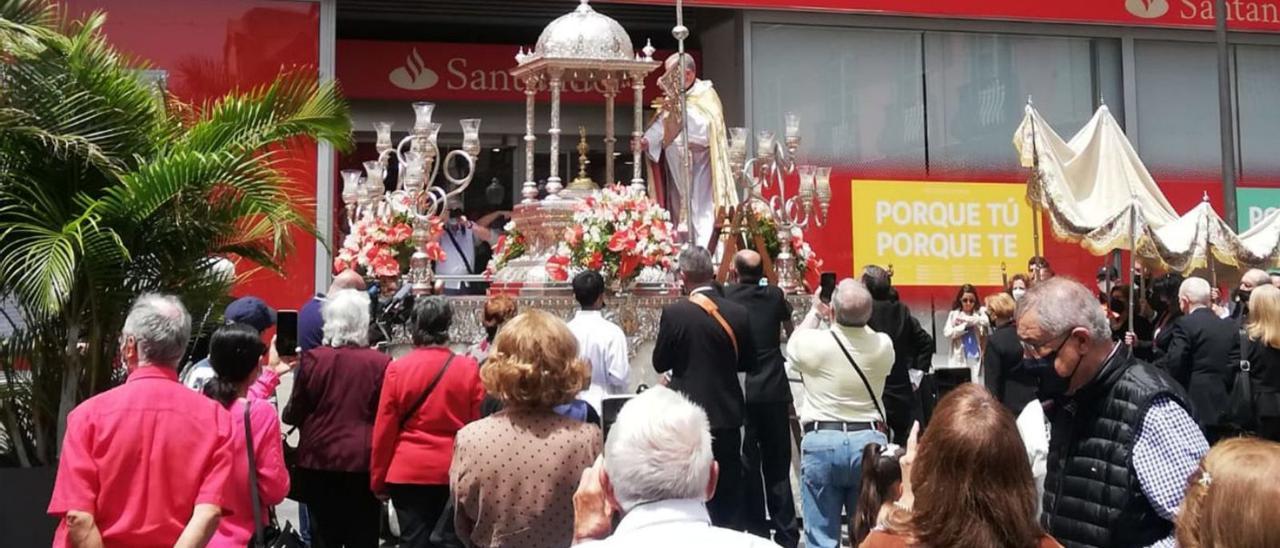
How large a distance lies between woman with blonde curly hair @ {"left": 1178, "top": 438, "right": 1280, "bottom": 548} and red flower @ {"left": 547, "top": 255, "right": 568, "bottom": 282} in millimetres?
7470

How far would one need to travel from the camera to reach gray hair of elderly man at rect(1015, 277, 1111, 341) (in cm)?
422

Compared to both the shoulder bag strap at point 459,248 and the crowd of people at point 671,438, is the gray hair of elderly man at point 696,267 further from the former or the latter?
the shoulder bag strap at point 459,248

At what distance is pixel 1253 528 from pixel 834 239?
54.7 feet

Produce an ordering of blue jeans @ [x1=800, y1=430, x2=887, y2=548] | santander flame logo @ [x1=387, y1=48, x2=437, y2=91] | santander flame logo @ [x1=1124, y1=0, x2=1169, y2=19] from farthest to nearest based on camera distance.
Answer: santander flame logo @ [x1=1124, y1=0, x2=1169, y2=19] → santander flame logo @ [x1=387, y1=48, x2=437, y2=91] → blue jeans @ [x1=800, y1=430, x2=887, y2=548]

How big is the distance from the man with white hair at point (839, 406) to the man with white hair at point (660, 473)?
4091 mm

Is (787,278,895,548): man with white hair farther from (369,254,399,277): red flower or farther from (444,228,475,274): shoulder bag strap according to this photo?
(444,228,475,274): shoulder bag strap

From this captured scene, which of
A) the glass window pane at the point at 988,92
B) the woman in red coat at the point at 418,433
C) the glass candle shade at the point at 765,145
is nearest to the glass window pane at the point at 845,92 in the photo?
the glass window pane at the point at 988,92

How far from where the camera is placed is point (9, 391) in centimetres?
714

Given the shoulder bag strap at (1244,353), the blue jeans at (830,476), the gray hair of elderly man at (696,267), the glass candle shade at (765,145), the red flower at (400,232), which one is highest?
the glass candle shade at (765,145)

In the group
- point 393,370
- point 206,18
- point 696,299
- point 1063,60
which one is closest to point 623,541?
point 393,370

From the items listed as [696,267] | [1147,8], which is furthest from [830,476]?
[1147,8]

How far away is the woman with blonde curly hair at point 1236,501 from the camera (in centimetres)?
278

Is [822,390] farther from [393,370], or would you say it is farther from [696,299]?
[393,370]

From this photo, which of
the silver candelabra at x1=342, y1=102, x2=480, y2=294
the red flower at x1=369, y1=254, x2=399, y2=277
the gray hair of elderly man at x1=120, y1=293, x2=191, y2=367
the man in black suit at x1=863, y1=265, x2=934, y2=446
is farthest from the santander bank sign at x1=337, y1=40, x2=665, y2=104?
the gray hair of elderly man at x1=120, y1=293, x2=191, y2=367
